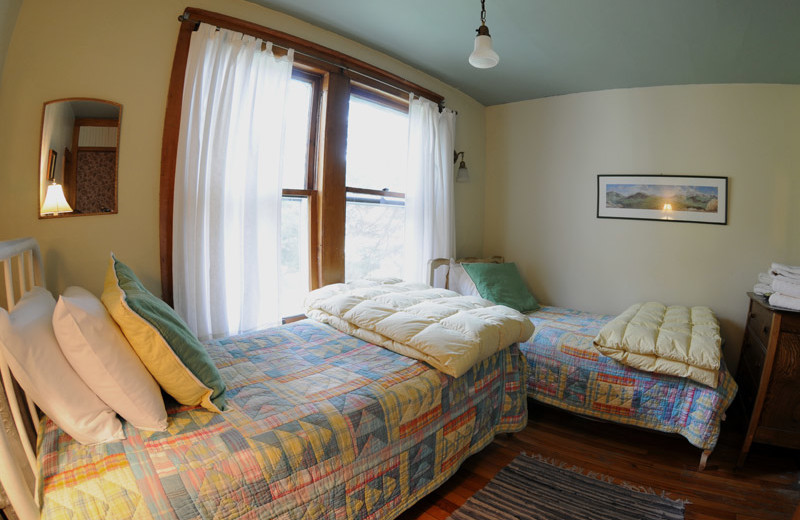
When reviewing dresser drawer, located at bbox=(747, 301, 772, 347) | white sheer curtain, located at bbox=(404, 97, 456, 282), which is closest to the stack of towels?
dresser drawer, located at bbox=(747, 301, 772, 347)

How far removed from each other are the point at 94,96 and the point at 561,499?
2.84m

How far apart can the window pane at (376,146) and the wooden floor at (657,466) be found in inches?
79.1

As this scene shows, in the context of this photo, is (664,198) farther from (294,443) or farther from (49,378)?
(49,378)

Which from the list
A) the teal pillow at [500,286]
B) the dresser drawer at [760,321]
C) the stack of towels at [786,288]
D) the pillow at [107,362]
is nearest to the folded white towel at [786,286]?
the stack of towels at [786,288]

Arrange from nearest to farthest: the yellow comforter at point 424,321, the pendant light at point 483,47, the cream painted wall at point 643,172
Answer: the yellow comforter at point 424,321 < the pendant light at point 483,47 < the cream painted wall at point 643,172

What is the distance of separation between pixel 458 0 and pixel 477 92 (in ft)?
4.96

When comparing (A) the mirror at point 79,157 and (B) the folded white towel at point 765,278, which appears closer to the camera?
(A) the mirror at point 79,157

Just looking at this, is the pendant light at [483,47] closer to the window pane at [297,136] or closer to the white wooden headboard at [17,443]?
the window pane at [297,136]

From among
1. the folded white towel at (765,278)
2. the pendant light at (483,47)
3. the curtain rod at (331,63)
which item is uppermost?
the curtain rod at (331,63)

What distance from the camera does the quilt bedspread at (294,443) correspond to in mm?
925

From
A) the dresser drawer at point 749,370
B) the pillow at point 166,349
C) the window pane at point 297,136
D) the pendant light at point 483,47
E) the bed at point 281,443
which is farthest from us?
the window pane at point 297,136

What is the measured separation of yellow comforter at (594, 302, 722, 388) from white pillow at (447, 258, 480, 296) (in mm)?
1088

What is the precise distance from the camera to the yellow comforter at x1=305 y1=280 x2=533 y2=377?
→ 5.32 ft

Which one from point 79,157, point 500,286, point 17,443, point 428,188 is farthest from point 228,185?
point 500,286
